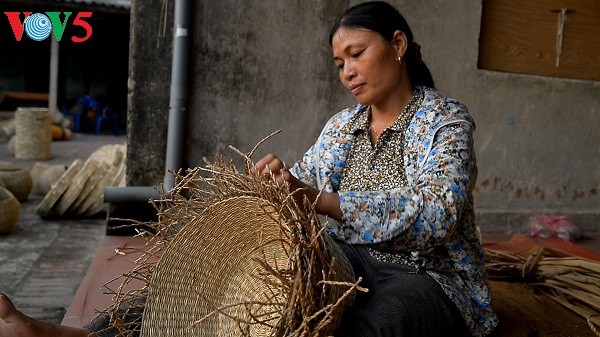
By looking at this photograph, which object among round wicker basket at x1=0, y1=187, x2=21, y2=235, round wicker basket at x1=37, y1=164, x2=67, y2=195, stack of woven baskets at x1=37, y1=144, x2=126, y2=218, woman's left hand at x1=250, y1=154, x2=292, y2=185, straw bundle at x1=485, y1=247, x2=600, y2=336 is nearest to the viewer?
woman's left hand at x1=250, y1=154, x2=292, y2=185

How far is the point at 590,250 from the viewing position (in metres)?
4.19

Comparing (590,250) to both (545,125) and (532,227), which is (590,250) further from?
(545,125)

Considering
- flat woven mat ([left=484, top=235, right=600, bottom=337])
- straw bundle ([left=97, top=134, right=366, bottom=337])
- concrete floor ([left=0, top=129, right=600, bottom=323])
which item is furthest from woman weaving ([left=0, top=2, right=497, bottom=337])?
concrete floor ([left=0, top=129, right=600, bottom=323])

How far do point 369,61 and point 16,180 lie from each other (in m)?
5.24

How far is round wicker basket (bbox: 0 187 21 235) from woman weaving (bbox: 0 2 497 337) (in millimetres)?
3387

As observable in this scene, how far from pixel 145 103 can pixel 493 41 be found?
8.13 ft

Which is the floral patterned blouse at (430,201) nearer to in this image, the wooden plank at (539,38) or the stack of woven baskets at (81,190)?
the wooden plank at (539,38)

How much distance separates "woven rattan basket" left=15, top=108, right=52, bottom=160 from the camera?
9328 millimetres

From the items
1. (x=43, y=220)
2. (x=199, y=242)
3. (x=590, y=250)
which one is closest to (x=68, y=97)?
(x=43, y=220)

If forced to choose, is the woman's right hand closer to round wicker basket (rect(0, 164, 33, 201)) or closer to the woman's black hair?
the woman's black hair

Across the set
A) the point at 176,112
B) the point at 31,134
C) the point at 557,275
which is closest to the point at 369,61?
the point at 557,275

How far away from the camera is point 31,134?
9.33 meters

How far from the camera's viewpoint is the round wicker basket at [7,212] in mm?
4731

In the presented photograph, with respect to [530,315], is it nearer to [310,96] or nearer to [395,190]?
[395,190]
